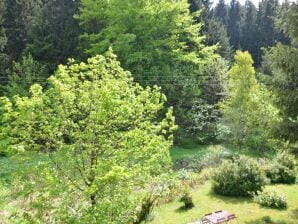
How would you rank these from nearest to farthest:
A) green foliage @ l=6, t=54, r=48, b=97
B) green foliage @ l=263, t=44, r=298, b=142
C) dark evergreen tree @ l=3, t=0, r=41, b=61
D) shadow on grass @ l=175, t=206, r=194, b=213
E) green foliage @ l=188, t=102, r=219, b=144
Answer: green foliage @ l=263, t=44, r=298, b=142
shadow on grass @ l=175, t=206, r=194, b=213
green foliage @ l=6, t=54, r=48, b=97
green foliage @ l=188, t=102, r=219, b=144
dark evergreen tree @ l=3, t=0, r=41, b=61

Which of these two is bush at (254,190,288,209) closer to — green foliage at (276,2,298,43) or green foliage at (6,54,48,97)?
green foliage at (276,2,298,43)

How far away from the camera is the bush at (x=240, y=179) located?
17422 millimetres

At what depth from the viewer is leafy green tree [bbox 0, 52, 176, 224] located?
342 inches

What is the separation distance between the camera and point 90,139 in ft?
29.9

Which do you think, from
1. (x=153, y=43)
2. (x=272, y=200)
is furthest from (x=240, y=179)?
(x=153, y=43)

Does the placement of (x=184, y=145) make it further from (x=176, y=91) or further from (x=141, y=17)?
(x=141, y=17)

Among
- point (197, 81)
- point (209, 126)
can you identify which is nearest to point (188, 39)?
point (197, 81)

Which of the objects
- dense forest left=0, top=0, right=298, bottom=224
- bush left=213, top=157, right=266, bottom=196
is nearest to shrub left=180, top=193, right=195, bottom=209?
dense forest left=0, top=0, right=298, bottom=224

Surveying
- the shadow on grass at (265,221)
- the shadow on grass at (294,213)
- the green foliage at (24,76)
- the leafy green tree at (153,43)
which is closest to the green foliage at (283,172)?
the shadow on grass at (294,213)

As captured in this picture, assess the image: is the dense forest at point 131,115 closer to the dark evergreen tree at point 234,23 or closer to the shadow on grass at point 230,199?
the shadow on grass at point 230,199

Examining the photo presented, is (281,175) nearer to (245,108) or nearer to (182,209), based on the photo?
(245,108)

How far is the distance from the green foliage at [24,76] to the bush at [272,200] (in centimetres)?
1885

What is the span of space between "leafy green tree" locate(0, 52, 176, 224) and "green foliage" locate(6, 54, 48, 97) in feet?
65.2

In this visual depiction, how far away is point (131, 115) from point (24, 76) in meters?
22.7
